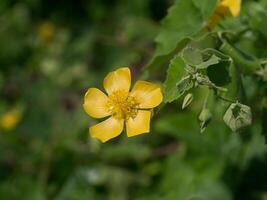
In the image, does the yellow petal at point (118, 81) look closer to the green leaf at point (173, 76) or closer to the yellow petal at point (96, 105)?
the yellow petal at point (96, 105)

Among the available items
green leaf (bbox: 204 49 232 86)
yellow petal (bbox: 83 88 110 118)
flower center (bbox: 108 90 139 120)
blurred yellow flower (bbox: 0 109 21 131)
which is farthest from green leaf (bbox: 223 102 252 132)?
blurred yellow flower (bbox: 0 109 21 131)

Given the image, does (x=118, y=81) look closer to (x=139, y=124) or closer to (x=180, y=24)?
(x=139, y=124)

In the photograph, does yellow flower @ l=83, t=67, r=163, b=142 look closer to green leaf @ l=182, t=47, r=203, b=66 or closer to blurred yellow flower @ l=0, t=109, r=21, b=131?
green leaf @ l=182, t=47, r=203, b=66

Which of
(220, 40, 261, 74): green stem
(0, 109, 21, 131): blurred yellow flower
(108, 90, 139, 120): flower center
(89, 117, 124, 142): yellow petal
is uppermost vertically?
(220, 40, 261, 74): green stem

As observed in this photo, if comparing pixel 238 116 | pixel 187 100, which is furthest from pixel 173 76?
pixel 238 116

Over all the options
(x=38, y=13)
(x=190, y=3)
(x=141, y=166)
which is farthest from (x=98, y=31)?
(x=190, y=3)

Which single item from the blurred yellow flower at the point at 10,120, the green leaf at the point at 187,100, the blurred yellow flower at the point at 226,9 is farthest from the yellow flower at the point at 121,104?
the blurred yellow flower at the point at 10,120
